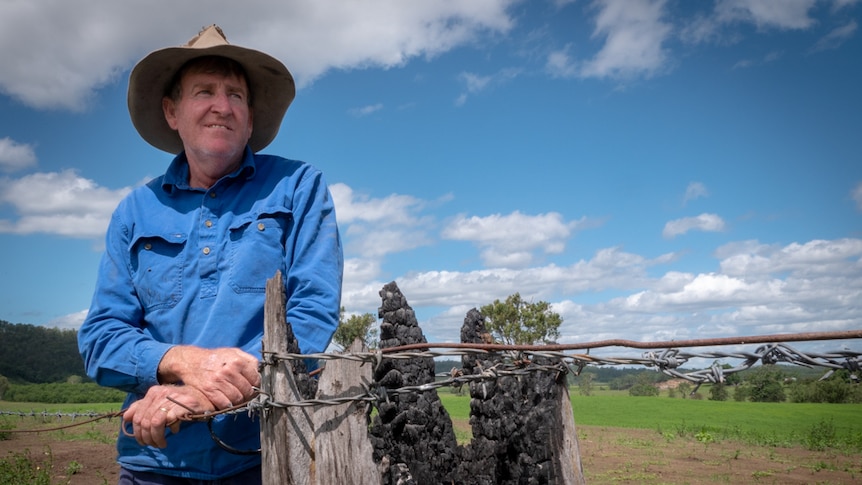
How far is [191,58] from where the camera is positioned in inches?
114

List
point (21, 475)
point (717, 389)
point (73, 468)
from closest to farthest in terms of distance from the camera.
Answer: point (717, 389), point (21, 475), point (73, 468)

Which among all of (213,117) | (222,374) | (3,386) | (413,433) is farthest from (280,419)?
(3,386)

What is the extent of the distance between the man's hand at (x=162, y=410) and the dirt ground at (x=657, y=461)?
9662mm

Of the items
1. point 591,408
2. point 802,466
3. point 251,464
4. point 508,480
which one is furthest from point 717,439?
point 251,464

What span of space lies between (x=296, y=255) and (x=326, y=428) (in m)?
0.87

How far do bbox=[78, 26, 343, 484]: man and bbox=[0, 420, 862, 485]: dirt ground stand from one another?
9.42 metres

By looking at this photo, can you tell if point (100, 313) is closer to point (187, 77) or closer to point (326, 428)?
point (187, 77)

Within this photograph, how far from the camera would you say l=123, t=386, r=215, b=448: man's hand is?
2.25 meters

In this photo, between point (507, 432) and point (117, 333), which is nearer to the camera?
point (117, 333)

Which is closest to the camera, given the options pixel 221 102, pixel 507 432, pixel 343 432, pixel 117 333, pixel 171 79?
pixel 343 432

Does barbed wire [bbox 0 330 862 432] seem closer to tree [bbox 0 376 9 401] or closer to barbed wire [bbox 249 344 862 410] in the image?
barbed wire [bbox 249 344 862 410]

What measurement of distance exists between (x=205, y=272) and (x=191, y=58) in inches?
40.8

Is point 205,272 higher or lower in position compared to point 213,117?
lower

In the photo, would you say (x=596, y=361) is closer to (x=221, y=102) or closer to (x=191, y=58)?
(x=221, y=102)
